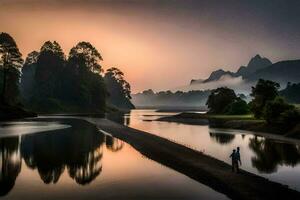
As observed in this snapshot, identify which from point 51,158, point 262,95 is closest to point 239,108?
point 262,95

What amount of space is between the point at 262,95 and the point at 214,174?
78.6m

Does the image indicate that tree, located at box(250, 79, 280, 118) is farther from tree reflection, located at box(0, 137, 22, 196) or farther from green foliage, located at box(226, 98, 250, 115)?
tree reflection, located at box(0, 137, 22, 196)

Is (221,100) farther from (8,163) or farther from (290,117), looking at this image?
(8,163)

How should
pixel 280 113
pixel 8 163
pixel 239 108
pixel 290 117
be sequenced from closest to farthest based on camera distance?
pixel 8 163
pixel 290 117
pixel 280 113
pixel 239 108

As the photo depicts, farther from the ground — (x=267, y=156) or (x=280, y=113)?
(x=280, y=113)

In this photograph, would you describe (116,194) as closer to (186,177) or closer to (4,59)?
(186,177)

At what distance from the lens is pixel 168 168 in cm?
4153

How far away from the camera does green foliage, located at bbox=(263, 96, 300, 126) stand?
83.2 m

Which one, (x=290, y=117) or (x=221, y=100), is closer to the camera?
(x=290, y=117)

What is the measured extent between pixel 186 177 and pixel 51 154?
21093 millimetres

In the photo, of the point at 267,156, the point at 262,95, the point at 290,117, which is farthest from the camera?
the point at 262,95

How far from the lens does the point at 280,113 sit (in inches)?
3450

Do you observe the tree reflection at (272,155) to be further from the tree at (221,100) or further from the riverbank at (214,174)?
the tree at (221,100)

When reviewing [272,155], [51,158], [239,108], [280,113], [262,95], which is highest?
[262,95]
